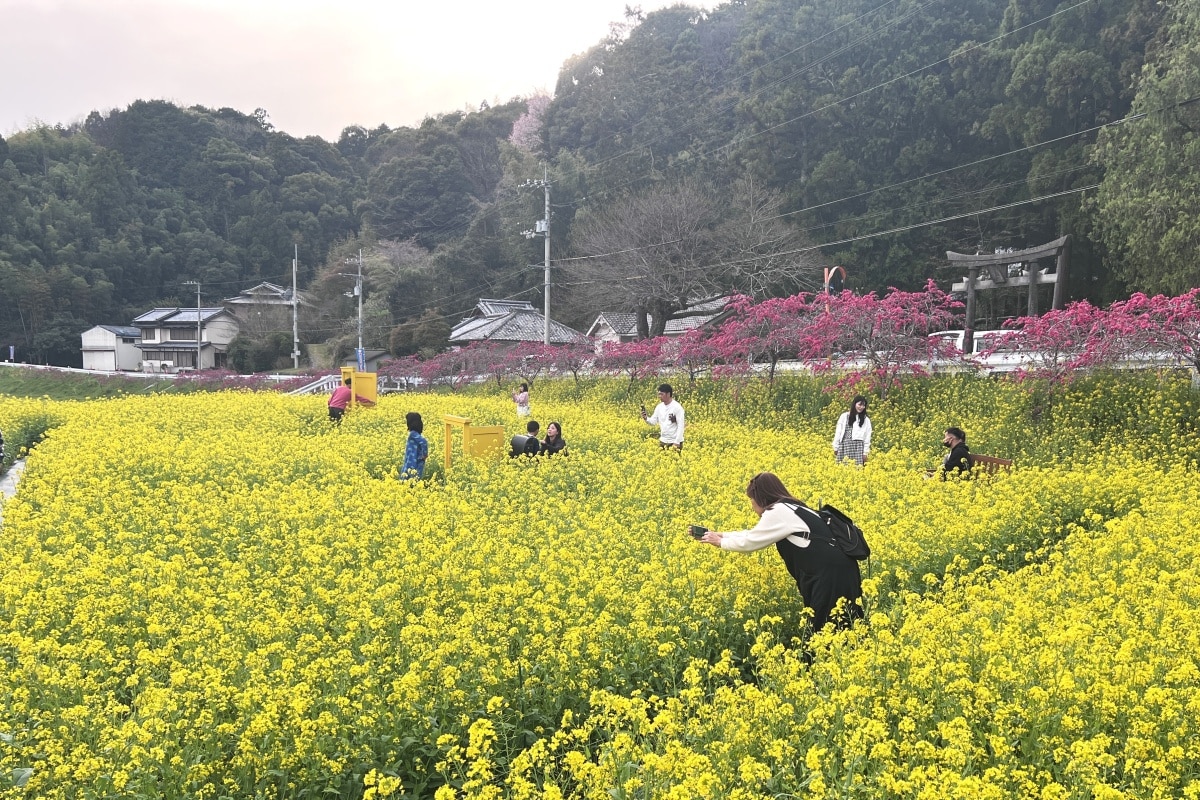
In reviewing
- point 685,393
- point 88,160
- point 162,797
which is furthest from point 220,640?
point 88,160

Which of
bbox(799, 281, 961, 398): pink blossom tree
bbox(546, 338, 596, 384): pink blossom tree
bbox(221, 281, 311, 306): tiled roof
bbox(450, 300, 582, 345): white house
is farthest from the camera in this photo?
bbox(221, 281, 311, 306): tiled roof

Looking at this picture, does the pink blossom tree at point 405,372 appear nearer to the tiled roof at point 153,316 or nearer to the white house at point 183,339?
the white house at point 183,339

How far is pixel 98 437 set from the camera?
12.2 m

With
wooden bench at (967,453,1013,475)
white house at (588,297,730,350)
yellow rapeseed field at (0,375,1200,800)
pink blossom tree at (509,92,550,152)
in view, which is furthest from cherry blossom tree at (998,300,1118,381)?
pink blossom tree at (509,92,550,152)

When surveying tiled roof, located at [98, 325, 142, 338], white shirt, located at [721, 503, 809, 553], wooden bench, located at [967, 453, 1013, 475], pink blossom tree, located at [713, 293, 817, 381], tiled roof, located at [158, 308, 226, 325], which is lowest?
wooden bench, located at [967, 453, 1013, 475]

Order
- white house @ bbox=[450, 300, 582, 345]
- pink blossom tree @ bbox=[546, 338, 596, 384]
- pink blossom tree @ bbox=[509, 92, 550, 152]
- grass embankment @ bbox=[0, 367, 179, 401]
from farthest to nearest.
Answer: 1. pink blossom tree @ bbox=[509, 92, 550, 152]
2. grass embankment @ bbox=[0, 367, 179, 401]
3. white house @ bbox=[450, 300, 582, 345]
4. pink blossom tree @ bbox=[546, 338, 596, 384]

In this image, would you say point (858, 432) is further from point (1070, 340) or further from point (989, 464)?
point (1070, 340)

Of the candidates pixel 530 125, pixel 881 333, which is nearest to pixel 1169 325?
pixel 881 333

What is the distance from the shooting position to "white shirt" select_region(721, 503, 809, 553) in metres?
4.88

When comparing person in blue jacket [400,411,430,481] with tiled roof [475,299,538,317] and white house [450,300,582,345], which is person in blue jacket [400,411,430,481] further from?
tiled roof [475,299,538,317]

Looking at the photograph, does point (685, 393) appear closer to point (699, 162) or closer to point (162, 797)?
point (162, 797)

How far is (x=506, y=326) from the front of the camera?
40.2 meters

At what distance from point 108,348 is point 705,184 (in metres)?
44.6

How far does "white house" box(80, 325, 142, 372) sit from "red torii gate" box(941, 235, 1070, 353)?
55.3 metres
